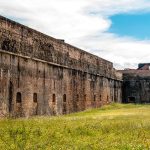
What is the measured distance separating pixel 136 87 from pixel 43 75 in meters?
18.9

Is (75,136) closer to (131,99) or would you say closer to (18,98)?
(18,98)

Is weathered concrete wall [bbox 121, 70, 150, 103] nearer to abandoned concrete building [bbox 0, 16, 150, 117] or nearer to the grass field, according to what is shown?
abandoned concrete building [bbox 0, 16, 150, 117]

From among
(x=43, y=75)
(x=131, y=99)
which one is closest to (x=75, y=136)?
(x=43, y=75)

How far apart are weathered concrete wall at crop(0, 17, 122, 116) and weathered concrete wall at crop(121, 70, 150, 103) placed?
31.9 feet

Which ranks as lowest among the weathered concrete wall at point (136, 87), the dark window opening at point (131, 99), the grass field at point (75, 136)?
the grass field at point (75, 136)

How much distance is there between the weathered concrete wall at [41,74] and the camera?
49.5ft

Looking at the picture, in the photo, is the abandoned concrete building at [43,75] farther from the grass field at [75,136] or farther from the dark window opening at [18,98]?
the grass field at [75,136]

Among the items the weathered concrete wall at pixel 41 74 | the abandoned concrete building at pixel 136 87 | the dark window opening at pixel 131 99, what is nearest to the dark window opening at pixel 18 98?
the weathered concrete wall at pixel 41 74

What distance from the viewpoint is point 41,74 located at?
17984 mm

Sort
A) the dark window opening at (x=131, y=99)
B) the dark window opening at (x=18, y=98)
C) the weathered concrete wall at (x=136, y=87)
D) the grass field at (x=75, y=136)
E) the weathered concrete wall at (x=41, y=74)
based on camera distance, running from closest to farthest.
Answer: the grass field at (x=75, y=136) < the weathered concrete wall at (x=41, y=74) < the dark window opening at (x=18, y=98) < the weathered concrete wall at (x=136, y=87) < the dark window opening at (x=131, y=99)

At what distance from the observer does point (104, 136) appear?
10.6 m

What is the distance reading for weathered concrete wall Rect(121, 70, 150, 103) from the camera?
3538 centimetres

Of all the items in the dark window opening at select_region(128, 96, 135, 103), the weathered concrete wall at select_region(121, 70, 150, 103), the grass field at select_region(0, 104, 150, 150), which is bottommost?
the grass field at select_region(0, 104, 150, 150)

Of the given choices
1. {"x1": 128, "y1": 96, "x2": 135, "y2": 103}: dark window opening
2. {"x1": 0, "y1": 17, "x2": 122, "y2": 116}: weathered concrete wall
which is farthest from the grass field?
{"x1": 128, "y1": 96, "x2": 135, "y2": 103}: dark window opening
